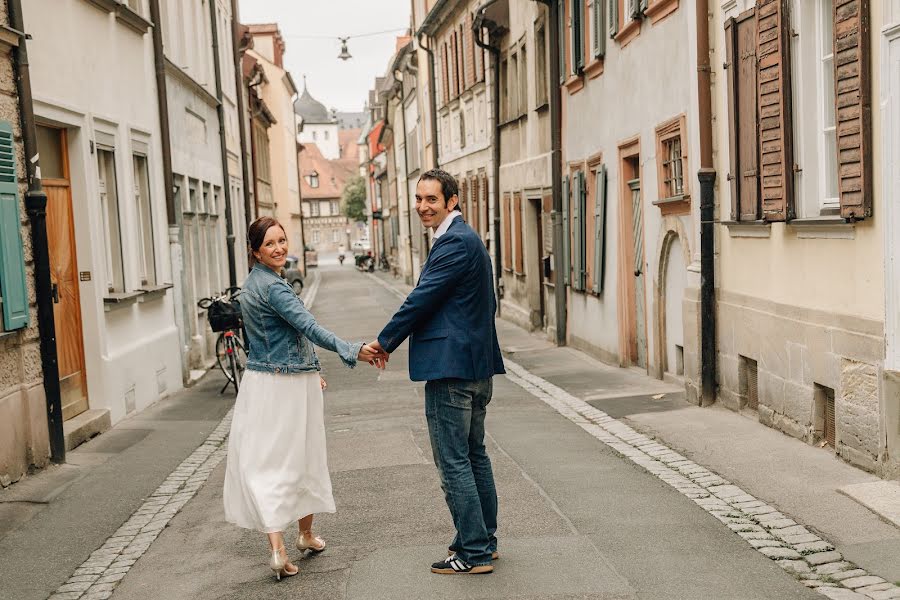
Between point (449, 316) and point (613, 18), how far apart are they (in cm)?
1085

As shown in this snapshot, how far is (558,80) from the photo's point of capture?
64.3ft

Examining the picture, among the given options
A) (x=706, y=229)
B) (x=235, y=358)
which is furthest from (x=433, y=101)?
(x=706, y=229)

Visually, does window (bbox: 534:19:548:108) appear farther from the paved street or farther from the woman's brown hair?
the woman's brown hair

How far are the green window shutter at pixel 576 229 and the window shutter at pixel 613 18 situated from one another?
2787mm

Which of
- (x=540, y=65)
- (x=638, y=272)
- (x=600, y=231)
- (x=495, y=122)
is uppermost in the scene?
(x=540, y=65)

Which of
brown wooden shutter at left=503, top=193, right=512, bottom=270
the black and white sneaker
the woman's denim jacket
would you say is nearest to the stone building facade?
the woman's denim jacket

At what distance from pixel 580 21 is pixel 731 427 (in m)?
9.28

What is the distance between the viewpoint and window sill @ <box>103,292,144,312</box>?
1252 centimetres

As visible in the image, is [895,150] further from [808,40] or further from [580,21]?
[580,21]

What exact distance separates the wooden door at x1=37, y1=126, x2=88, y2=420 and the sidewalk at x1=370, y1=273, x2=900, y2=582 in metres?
5.08

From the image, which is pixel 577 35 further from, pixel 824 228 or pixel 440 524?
pixel 440 524

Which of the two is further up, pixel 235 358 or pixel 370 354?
pixel 370 354

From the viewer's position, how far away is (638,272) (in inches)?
596

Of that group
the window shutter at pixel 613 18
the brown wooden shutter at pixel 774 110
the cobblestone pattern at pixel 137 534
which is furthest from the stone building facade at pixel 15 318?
the window shutter at pixel 613 18
